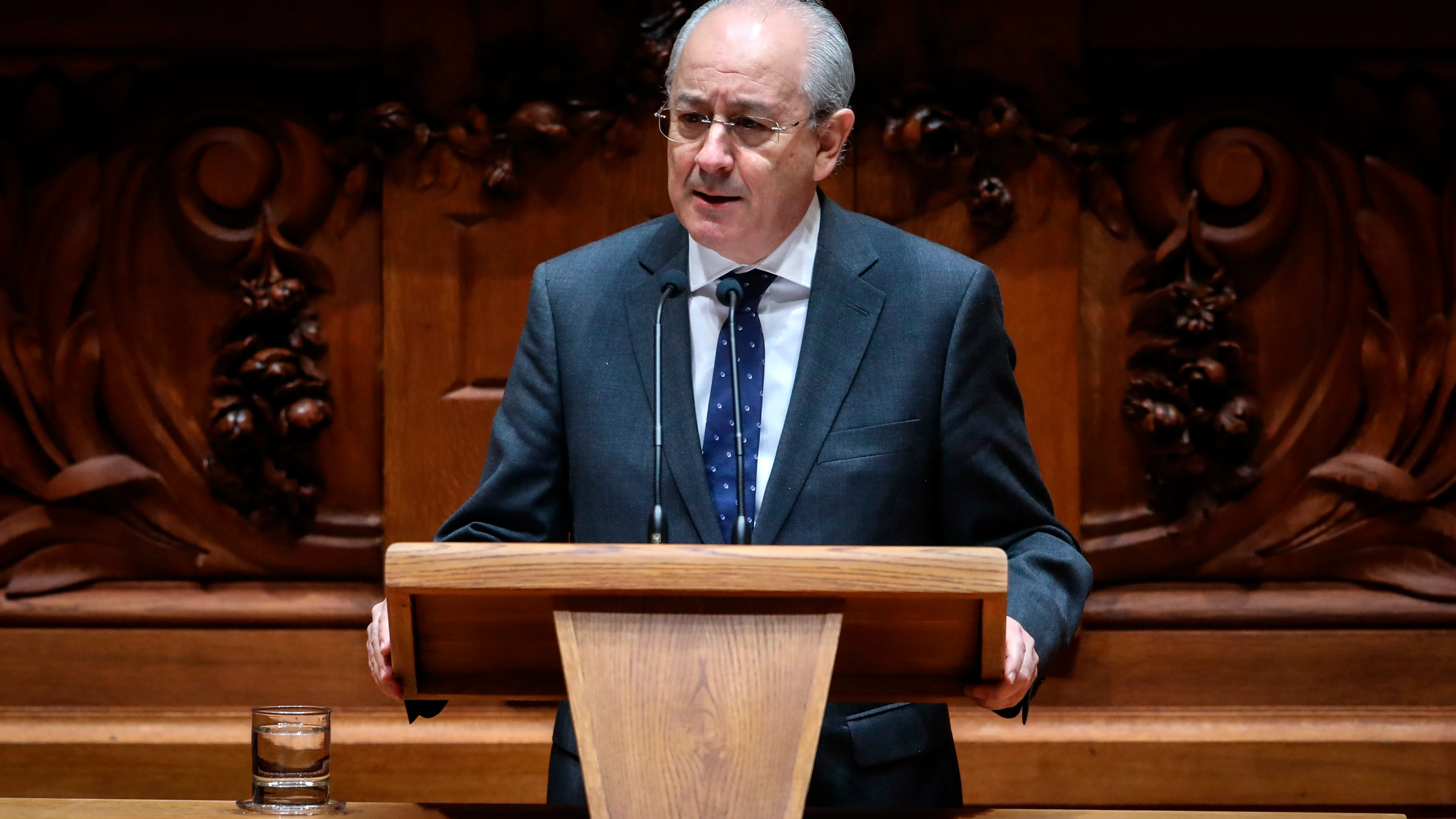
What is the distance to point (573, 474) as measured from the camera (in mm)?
1820

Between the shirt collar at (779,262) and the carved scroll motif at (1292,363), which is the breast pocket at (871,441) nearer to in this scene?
the shirt collar at (779,262)

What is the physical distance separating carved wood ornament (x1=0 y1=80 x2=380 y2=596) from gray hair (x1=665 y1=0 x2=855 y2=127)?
1340 mm

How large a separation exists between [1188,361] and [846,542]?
1454 millimetres

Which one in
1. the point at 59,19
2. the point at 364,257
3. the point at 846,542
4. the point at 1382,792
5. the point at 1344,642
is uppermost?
the point at 59,19

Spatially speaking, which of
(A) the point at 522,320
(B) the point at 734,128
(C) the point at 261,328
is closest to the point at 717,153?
(B) the point at 734,128

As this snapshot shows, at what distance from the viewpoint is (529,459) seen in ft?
5.96

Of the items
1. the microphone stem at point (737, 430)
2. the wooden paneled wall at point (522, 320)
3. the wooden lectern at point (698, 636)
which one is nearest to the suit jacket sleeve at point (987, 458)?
the microphone stem at point (737, 430)

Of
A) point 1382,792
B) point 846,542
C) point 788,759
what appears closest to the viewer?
point 788,759

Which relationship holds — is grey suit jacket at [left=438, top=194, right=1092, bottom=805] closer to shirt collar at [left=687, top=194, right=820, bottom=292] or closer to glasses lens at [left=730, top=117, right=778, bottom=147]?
shirt collar at [left=687, top=194, right=820, bottom=292]

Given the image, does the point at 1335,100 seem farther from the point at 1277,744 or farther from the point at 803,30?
the point at 803,30

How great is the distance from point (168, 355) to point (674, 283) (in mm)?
1719

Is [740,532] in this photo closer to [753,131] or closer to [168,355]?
[753,131]

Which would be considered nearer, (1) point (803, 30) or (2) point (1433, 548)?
(1) point (803, 30)

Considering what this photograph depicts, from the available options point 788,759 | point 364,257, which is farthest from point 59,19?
point 788,759
